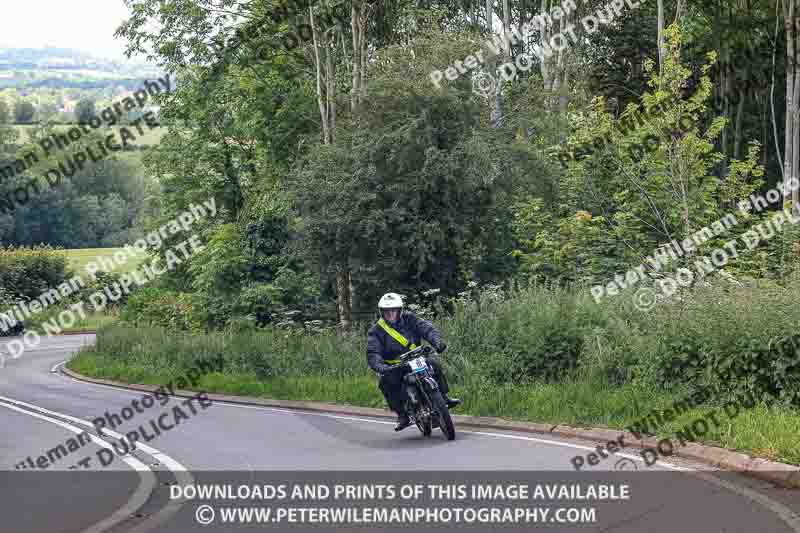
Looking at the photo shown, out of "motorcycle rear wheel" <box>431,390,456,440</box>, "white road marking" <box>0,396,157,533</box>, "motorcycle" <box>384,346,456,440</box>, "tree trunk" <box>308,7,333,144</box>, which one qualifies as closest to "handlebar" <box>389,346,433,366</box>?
"motorcycle" <box>384,346,456,440</box>

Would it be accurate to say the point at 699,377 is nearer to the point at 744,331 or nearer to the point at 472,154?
the point at 744,331

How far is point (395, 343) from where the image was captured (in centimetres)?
1391

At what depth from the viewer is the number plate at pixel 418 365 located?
13.3 m

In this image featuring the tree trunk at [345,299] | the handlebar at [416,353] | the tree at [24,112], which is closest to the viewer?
the handlebar at [416,353]

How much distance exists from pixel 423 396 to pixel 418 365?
16.5 inches

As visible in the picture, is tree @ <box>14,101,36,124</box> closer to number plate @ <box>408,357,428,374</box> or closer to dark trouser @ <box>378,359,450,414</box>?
dark trouser @ <box>378,359,450,414</box>
